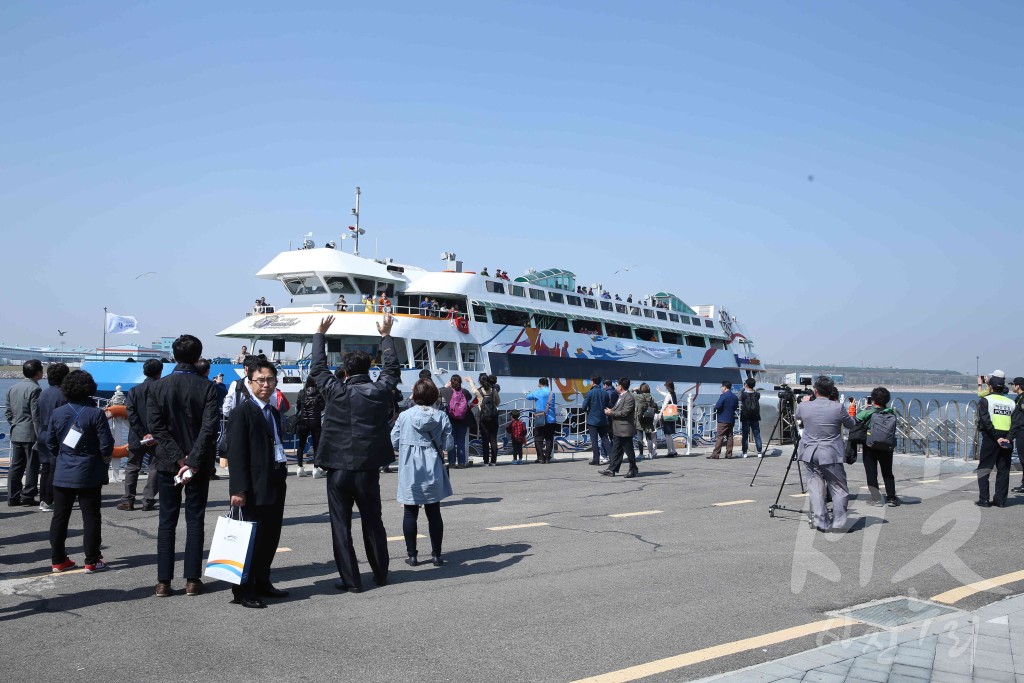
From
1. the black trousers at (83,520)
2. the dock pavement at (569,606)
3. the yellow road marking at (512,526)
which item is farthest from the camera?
the yellow road marking at (512,526)

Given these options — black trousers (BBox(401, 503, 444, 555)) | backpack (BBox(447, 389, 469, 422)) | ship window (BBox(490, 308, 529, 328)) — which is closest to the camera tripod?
black trousers (BBox(401, 503, 444, 555))

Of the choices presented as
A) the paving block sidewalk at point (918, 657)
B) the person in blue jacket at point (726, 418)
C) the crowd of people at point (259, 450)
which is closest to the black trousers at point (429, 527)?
the crowd of people at point (259, 450)

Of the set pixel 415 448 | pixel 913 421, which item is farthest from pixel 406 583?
pixel 913 421

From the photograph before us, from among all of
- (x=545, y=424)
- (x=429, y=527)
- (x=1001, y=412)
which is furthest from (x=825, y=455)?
(x=545, y=424)

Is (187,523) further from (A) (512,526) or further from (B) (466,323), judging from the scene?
(B) (466,323)

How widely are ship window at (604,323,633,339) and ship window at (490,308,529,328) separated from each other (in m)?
5.47

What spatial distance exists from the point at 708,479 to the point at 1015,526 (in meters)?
4.90

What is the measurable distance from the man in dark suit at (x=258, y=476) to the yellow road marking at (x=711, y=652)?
2.57 meters

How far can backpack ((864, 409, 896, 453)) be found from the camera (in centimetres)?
941

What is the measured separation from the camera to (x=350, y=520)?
19.2 feet

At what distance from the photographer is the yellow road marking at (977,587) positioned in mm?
5547

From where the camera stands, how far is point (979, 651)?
14.0ft

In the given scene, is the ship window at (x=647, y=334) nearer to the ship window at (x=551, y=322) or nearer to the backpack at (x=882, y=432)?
the ship window at (x=551, y=322)

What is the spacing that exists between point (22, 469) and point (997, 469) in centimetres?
1200
